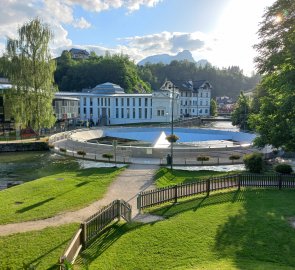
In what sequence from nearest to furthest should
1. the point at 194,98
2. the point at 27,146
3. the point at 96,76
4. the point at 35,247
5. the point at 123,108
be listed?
1. the point at 35,247
2. the point at 27,146
3. the point at 123,108
4. the point at 194,98
5. the point at 96,76

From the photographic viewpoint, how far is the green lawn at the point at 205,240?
10.0 metres

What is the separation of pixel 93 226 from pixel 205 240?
183 inches

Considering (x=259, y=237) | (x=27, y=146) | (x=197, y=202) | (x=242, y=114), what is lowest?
(x=27, y=146)

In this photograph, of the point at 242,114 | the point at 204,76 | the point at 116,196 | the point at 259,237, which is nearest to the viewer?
the point at 259,237

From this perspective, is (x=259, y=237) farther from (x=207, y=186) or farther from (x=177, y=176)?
(x=177, y=176)

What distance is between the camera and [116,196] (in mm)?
18750

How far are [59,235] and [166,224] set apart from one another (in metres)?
4.75

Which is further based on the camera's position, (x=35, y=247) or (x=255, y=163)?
(x=255, y=163)

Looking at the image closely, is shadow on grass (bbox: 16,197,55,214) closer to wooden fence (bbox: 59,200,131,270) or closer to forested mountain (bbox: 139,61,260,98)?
wooden fence (bbox: 59,200,131,270)

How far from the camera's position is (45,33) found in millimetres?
46406

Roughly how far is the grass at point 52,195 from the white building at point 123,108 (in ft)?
193

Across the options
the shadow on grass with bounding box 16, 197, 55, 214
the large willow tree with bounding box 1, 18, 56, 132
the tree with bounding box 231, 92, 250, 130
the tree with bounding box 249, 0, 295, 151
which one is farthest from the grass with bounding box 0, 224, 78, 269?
the tree with bounding box 231, 92, 250, 130

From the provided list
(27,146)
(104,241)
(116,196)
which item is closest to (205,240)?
(104,241)

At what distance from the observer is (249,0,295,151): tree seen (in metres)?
21.0
